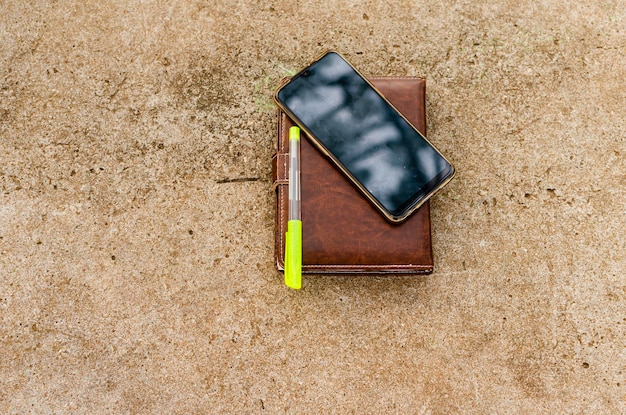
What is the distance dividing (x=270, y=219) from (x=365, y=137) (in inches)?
13.5

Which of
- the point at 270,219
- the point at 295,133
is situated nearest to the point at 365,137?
the point at 295,133

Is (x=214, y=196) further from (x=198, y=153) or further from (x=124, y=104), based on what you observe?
(x=124, y=104)

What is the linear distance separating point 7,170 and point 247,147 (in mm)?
654

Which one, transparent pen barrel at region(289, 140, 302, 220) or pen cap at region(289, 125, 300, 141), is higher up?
pen cap at region(289, 125, 300, 141)

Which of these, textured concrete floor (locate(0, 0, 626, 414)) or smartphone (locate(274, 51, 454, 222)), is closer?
smartphone (locate(274, 51, 454, 222))

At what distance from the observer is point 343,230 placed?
3.85ft

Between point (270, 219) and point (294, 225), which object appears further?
point (270, 219)

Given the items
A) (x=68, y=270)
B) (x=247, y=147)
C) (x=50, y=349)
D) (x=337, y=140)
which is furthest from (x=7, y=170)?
A: (x=337, y=140)

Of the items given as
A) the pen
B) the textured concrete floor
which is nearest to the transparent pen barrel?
the pen

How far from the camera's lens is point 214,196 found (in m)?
1.35

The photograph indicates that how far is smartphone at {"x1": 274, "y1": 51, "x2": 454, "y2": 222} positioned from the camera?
45.2 inches

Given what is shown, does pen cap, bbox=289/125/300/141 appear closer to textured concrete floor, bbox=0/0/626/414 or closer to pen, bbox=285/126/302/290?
pen, bbox=285/126/302/290

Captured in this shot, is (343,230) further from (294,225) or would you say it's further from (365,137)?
(365,137)

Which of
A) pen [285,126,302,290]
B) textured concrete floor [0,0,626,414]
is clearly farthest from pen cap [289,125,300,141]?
textured concrete floor [0,0,626,414]
